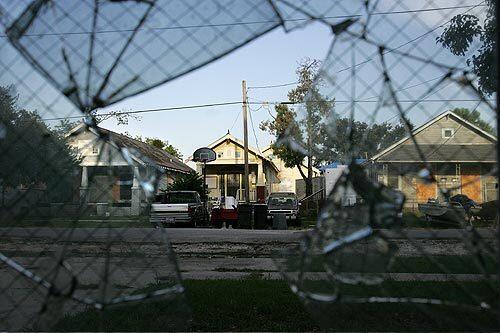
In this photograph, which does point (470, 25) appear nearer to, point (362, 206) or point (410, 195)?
point (410, 195)

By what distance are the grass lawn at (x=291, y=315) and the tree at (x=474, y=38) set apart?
0.91 m

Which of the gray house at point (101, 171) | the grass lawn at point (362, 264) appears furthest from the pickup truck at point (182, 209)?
the grass lawn at point (362, 264)

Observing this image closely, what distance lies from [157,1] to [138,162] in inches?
28.9

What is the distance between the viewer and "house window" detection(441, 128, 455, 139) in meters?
2.30

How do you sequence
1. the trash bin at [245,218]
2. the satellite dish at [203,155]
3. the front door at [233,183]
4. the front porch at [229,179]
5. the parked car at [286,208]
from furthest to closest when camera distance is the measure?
the front door at [233,183] < the front porch at [229,179] < the satellite dish at [203,155] < the parked car at [286,208] < the trash bin at [245,218]

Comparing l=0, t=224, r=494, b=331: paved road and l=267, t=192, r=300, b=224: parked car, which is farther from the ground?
l=0, t=224, r=494, b=331: paved road

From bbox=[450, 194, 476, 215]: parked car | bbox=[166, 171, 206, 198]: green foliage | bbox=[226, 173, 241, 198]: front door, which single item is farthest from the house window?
bbox=[226, 173, 241, 198]: front door

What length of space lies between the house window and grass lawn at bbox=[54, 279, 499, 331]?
0.62 meters

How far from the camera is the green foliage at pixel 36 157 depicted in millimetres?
2439

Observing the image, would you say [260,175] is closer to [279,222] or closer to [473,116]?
[279,222]

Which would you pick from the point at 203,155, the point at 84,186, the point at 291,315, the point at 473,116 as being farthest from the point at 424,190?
the point at 203,155

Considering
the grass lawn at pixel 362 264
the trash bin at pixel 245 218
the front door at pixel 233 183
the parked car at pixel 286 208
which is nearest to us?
the grass lawn at pixel 362 264

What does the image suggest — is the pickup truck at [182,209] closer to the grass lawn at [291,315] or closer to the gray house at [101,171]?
the grass lawn at [291,315]

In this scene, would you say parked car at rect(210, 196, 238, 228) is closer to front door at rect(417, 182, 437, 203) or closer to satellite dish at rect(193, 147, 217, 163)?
satellite dish at rect(193, 147, 217, 163)
